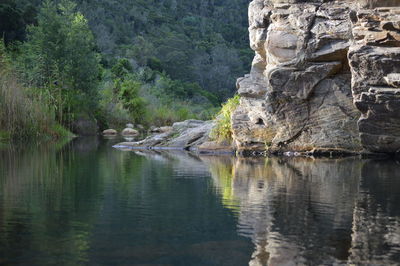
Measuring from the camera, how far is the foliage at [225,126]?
886 inches

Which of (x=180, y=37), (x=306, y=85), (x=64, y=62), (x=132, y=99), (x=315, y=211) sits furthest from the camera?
(x=180, y=37)

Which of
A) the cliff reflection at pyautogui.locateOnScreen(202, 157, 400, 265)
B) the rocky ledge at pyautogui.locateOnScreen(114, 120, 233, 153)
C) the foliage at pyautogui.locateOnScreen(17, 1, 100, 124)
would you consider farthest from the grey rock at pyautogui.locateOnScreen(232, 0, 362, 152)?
the foliage at pyautogui.locateOnScreen(17, 1, 100, 124)

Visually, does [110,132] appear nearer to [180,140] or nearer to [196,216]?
[180,140]

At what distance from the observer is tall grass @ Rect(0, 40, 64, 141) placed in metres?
22.5

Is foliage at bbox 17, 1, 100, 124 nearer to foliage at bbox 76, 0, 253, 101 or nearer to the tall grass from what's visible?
the tall grass

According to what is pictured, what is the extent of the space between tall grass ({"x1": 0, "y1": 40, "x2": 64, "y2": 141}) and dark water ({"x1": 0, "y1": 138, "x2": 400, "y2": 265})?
8.34m

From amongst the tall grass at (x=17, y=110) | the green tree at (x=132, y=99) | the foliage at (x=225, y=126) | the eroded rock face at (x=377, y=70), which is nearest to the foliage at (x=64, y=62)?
the green tree at (x=132, y=99)

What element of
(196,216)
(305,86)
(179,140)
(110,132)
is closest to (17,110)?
(179,140)

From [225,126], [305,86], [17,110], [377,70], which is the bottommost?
[225,126]

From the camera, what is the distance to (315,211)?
345 inches

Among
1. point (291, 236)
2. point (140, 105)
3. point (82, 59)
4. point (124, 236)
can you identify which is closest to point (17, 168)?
point (124, 236)

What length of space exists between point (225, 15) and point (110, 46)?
23599mm

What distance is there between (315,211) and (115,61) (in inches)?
1994

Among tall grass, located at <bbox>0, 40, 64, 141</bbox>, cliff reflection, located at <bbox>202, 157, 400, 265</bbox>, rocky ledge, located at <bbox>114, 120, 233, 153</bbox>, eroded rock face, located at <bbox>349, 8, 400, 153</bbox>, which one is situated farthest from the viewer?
rocky ledge, located at <bbox>114, 120, 233, 153</bbox>
